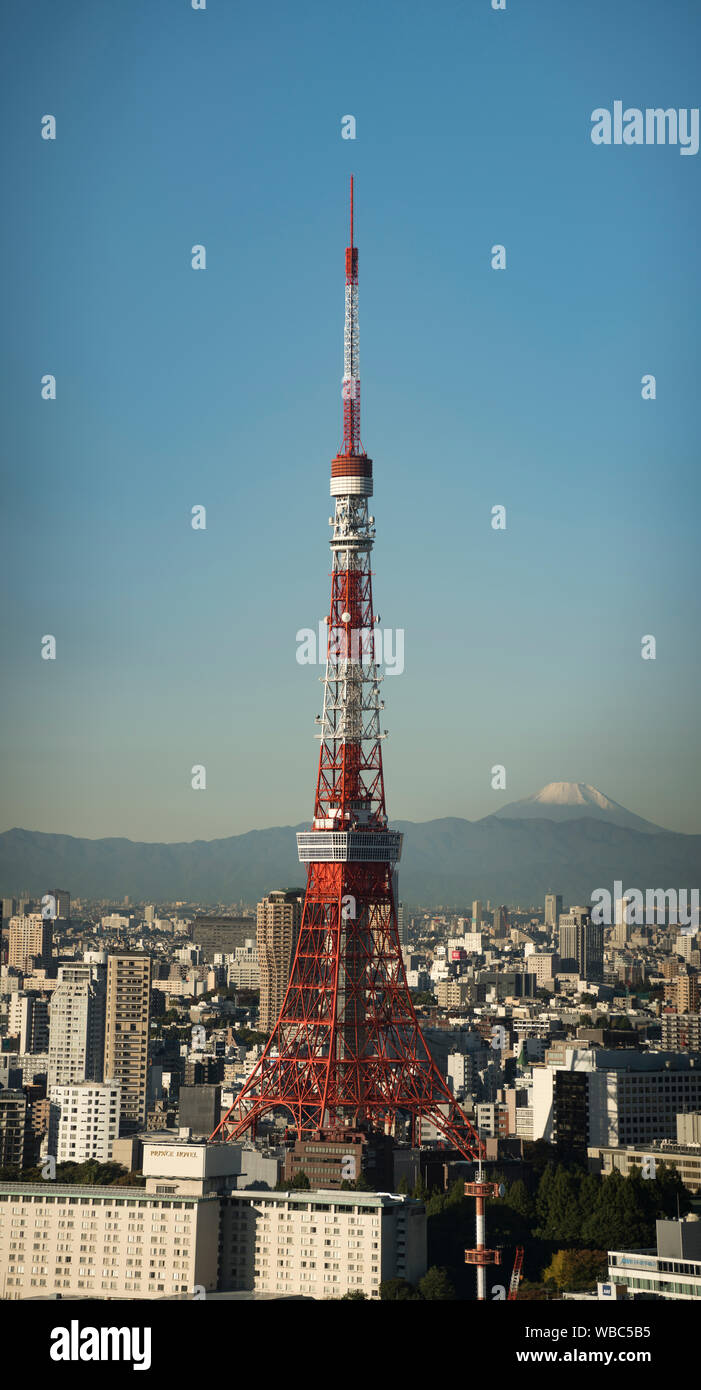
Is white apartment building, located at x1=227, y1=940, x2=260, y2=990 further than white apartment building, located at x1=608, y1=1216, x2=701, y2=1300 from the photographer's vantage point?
Yes

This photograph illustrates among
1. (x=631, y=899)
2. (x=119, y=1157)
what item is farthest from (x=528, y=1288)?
(x=631, y=899)

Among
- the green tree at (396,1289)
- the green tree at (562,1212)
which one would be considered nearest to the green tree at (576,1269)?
the green tree at (562,1212)

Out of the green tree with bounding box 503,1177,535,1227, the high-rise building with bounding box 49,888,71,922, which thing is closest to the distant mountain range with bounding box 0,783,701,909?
the high-rise building with bounding box 49,888,71,922

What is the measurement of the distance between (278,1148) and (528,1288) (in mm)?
8155

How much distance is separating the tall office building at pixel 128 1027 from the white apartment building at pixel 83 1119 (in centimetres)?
604

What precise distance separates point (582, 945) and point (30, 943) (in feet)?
Answer: 88.7

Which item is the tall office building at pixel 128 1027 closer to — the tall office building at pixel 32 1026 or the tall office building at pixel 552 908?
the tall office building at pixel 32 1026

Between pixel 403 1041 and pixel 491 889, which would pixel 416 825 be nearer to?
pixel 491 889

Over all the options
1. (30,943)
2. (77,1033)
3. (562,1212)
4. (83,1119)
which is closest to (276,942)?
(30,943)

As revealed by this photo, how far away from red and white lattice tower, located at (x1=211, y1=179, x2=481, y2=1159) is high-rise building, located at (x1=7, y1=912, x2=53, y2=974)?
36.9 m

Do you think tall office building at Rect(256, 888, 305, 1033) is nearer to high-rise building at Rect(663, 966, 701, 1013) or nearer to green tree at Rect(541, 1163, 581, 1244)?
high-rise building at Rect(663, 966, 701, 1013)

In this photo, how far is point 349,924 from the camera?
125ft

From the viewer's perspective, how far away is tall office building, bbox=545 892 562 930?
10944cm

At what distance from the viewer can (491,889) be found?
127 meters
